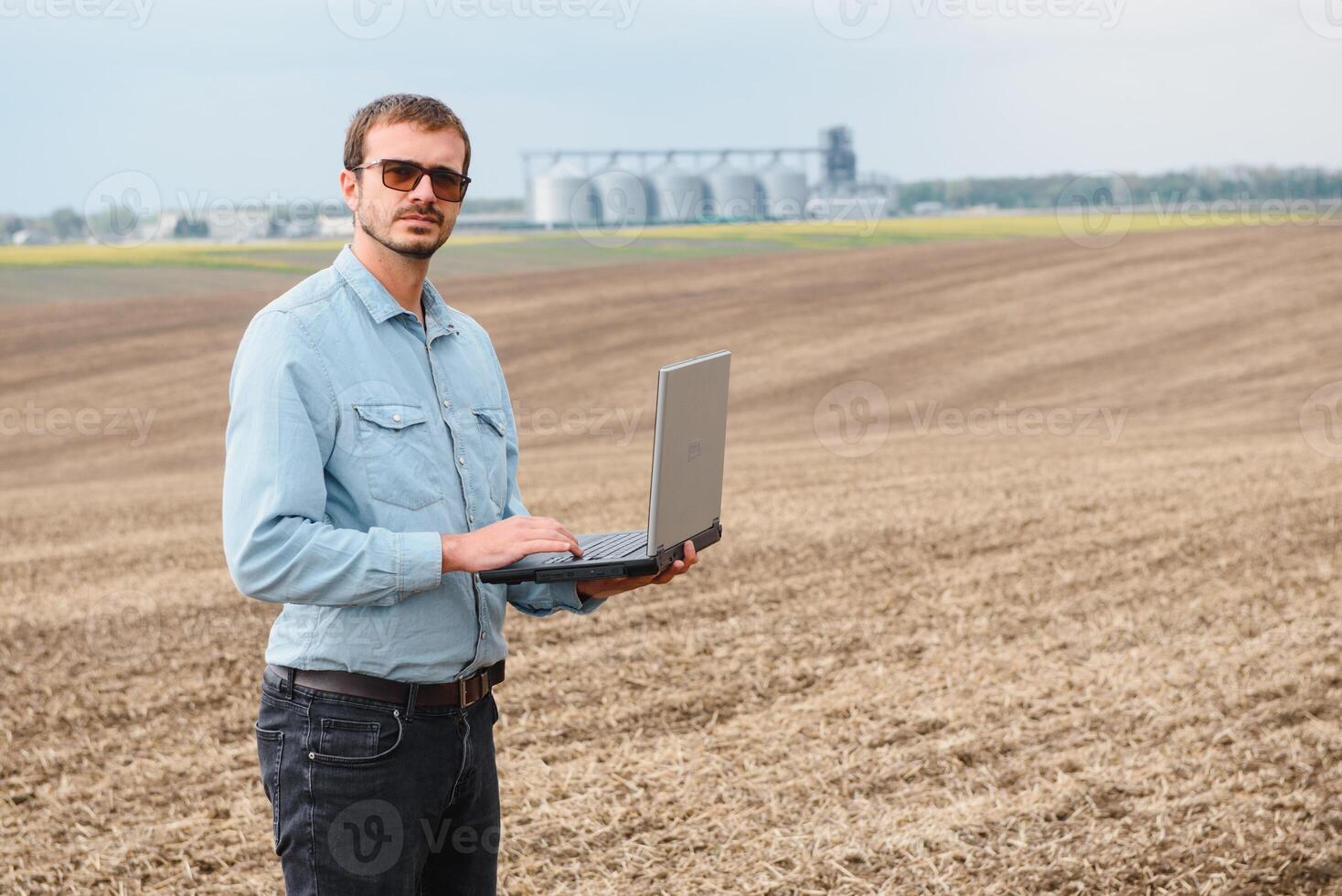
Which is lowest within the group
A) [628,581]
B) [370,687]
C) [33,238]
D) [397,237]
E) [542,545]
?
[370,687]

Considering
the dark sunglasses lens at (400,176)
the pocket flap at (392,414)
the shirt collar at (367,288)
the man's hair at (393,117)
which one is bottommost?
the pocket flap at (392,414)

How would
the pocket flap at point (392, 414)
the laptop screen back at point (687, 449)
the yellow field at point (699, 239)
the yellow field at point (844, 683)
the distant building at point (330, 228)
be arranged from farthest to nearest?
1. the distant building at point (330, 228)
2. the yellow field at point (699, 239)
3. the yellow field at point (844, 683)
4. the laptop screen back at point (687, 449)
5. the pocket flap at point (392, 414)

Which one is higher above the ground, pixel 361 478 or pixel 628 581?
pixel 361 478

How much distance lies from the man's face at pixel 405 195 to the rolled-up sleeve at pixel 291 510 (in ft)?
1.02

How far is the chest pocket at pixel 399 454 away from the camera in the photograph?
9.18 ft

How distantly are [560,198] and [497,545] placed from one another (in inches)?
2515

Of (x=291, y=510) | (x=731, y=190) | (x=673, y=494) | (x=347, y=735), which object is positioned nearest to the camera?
(x=291, y=510)

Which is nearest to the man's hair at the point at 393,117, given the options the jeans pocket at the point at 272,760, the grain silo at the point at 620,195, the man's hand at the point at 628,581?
the man's hand at the point at 628,581

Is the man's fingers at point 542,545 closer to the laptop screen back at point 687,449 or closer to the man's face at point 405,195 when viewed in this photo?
the laptop screen back at point 687,449

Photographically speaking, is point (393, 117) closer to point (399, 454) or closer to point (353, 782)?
point (399, 454)

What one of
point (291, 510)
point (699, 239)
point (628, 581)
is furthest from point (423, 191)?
point (699, 239)

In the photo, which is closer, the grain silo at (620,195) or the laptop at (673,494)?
the laptop at (673,494)

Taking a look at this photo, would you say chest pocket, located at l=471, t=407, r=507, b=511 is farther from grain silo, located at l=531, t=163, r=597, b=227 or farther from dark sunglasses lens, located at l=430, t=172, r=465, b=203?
grain silo, located at l=531, t=163, r=597, b=227

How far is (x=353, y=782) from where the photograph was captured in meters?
2.80
